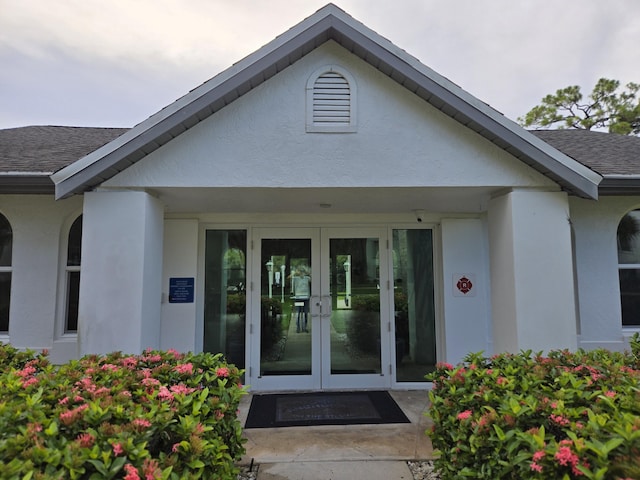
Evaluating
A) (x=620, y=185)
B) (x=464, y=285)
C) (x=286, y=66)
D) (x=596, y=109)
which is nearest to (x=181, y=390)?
(x=286, y=66)

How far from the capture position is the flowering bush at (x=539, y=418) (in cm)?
184

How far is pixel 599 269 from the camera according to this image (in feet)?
19.2

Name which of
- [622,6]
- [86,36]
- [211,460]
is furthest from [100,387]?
[622,6]

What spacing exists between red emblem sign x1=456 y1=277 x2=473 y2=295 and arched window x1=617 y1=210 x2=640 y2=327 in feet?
7.83

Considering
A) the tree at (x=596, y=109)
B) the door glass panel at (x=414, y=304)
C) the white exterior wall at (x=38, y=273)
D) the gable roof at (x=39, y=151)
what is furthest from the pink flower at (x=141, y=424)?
the tree at (x=596, y=109)

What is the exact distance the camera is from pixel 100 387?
264cm

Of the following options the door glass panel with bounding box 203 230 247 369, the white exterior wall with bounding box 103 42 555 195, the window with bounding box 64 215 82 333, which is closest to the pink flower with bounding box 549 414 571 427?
the white exterior wall with bounding box 103 42 555 195

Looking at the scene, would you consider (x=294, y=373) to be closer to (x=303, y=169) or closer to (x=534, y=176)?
(x=303, y=169)

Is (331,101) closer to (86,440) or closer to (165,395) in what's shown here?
(165,395)

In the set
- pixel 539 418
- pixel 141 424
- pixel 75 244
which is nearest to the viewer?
pixel 141 424

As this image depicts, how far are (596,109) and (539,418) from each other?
28884 mm

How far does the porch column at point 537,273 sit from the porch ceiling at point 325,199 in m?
0.55

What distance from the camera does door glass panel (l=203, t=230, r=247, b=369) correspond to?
650 cm

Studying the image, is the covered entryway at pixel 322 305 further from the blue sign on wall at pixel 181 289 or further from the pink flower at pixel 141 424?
the pink flower at pixel 141 424
